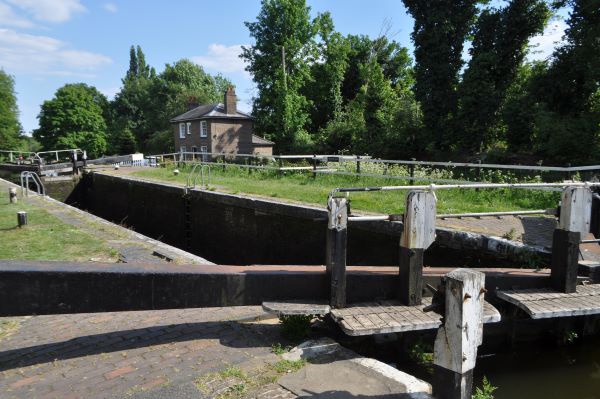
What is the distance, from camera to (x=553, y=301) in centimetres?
408

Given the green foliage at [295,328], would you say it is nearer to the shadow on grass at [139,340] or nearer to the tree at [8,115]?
the shadow on grass at [139,340]

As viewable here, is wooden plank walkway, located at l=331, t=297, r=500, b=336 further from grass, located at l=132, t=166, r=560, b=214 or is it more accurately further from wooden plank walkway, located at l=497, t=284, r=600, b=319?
grass, located at l=132, t=166, r=560, b=214

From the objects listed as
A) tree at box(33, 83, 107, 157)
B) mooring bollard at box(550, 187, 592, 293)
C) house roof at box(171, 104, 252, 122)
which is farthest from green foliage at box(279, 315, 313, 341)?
tree at box(33, 83, 107, 157)

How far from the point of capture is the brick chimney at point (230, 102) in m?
38.8

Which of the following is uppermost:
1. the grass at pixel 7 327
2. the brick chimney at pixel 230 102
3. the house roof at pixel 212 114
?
the brick chimney at pixel 230 102

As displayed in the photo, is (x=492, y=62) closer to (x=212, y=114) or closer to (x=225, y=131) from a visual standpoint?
(x=225, y=131)

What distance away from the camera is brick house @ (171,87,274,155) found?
3788 cm

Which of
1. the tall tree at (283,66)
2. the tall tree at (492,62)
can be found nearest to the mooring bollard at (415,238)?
the tall tree at (492,62)

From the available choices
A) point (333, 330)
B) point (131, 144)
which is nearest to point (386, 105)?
point (333, 330)

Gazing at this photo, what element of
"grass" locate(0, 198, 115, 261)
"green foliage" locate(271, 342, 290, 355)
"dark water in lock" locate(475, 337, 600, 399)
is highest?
"grass" locate(0, 198, 115, 261)

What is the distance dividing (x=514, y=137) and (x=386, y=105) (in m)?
10.7

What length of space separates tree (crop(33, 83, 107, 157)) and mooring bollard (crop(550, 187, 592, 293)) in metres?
61.1

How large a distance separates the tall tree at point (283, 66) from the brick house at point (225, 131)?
1.97 metres

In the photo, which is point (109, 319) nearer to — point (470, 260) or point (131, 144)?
point (470, 260)
